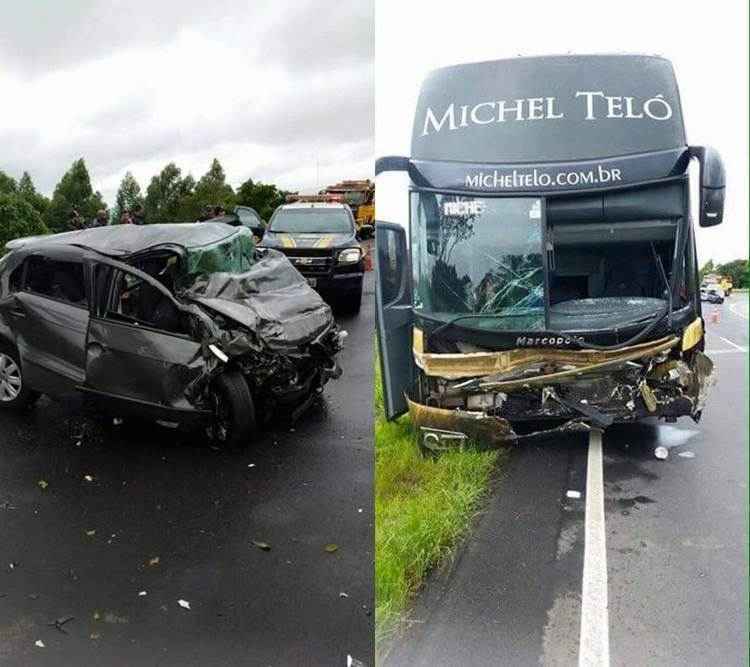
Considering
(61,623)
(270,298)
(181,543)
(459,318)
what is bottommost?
(61,623)

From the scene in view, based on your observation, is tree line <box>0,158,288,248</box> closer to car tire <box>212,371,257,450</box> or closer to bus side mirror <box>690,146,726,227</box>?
car tire <box>212,371,257,450</box>

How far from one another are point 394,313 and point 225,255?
496mm

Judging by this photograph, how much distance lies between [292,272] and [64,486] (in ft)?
2.41

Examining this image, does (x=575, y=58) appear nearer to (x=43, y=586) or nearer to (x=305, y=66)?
(x=305, y=66)

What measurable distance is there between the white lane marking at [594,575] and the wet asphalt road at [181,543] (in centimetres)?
Answer: 44

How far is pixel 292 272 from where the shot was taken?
1.52 metres

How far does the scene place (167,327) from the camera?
5.22 feet

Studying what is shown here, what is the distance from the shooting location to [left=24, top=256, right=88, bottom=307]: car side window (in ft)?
5.04

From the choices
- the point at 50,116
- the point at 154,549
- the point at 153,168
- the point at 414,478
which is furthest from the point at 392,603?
the point at 50,116

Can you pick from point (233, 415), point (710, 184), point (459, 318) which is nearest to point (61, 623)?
point (233, 415)

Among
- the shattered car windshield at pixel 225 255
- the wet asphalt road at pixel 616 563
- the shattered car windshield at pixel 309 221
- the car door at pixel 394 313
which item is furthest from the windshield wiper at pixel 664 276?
the shattered car windshield at pixel 225 255

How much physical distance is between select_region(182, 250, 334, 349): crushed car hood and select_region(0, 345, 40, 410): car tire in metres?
0.54

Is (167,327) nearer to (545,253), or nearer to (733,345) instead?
(545,253)

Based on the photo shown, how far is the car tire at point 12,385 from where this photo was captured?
1738 mm
